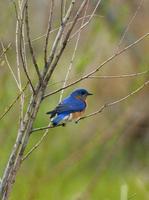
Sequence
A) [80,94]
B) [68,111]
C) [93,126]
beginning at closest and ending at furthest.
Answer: [68,111], [80,94], [93,126]

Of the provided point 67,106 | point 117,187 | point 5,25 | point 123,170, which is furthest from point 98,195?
point 67,106

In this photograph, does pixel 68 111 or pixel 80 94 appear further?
pixel 80 94

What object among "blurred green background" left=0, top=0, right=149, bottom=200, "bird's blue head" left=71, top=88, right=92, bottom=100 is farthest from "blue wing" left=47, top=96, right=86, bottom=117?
"blurred green background" left=0, top=0, right=149, bottom=200

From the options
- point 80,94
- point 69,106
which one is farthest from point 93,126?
point 69,106

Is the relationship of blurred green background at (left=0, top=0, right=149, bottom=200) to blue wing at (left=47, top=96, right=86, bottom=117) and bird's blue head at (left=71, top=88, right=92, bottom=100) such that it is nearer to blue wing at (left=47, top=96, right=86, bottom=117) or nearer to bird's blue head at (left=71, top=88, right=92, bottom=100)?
bird's blue head at (left=71, top=88, right=92, bottom=100)

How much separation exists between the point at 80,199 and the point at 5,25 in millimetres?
1274

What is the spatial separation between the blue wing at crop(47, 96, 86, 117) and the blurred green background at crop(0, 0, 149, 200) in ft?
1.33

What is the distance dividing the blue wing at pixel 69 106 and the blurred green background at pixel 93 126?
1.33 feet

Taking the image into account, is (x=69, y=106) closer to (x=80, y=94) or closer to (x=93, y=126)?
(x=80, y=94)

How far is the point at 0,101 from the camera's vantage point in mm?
4957

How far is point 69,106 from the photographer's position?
429cm

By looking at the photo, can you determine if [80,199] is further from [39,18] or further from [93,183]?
[39,18]

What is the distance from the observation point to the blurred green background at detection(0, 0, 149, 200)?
230 inches

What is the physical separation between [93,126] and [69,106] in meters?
5.83
